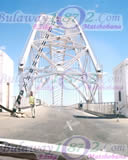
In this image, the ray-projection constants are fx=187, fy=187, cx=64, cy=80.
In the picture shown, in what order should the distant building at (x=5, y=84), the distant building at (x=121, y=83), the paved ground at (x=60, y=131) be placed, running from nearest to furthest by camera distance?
the paved ground at (x=60, y=131)
the distant building at (x=121, y=83)
the distant building at (x=5, y=84)

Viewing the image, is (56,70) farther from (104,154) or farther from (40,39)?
Answer: (104,154)

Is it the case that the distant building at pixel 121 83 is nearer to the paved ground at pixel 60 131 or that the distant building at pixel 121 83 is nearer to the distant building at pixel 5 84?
the paved ground at pixel 60 131

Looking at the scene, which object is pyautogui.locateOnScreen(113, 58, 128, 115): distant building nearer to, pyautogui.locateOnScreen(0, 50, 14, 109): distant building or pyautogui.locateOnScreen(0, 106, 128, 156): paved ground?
pyautogui.locateOnScreen(0, 106, 128, 156): paved ground

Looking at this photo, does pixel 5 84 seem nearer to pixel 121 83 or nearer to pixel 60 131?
pixel 121 83

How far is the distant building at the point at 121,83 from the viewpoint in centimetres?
1591

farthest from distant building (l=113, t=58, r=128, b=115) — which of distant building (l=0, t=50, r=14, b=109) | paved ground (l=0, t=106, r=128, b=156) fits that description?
distant building (l=0, t=50, r=14, b=109)

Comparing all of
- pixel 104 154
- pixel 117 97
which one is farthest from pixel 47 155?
pixel 117 97

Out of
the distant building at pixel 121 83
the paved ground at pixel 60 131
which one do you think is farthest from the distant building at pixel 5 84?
the distant building at pixel 121 83

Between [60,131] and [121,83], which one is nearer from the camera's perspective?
[60,131]

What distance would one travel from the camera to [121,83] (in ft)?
54.8

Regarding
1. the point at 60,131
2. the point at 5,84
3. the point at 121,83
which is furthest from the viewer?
the point at 5,84

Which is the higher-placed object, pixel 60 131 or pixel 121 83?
pixel 121 83

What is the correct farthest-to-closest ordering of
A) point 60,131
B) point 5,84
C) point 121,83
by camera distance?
point 5,84
point 121,83
point 60,131

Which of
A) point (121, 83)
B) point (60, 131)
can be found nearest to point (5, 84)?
point (121, 83)
